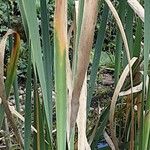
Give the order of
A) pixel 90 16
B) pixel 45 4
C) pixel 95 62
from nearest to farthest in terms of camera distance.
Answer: pixel 90 16
pixel 45 4
pixel 95 62

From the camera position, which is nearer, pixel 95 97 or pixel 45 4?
pixel 45 4

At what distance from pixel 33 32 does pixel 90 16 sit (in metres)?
0.08

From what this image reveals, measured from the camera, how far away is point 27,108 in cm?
82

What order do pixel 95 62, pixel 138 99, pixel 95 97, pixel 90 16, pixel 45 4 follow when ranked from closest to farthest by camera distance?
1. pixel 90 16
2. pixel 45 4
3. pixel 95 62
4. pixel 138 99
5. pixel 95 97

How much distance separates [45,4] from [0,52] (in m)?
0.12

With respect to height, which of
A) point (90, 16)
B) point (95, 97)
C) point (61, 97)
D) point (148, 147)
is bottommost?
point (95, 97)

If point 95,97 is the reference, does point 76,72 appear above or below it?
above

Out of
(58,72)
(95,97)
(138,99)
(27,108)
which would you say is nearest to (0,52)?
(27,108)

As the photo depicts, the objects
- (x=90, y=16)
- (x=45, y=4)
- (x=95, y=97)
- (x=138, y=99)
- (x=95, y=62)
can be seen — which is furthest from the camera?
(x=95, y=97)

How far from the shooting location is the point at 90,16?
588mm

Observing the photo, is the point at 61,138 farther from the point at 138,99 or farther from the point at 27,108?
the point at 138,99

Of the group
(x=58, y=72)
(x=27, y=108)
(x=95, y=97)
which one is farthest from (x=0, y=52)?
(x=95, y=97)

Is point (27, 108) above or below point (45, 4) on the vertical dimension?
below

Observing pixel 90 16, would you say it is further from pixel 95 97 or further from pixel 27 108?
pixel 95 97
